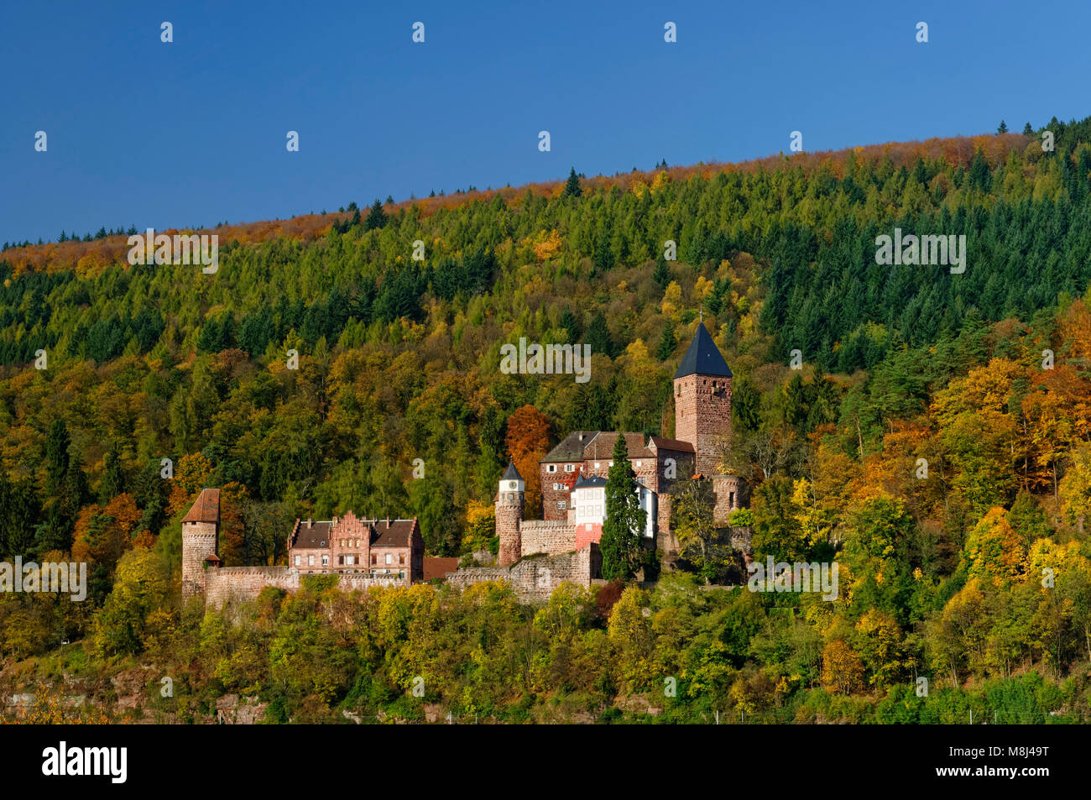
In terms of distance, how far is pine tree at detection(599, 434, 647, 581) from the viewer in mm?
64500

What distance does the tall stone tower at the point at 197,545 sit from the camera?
234ft

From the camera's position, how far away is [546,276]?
122m

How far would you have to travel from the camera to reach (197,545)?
235 feet

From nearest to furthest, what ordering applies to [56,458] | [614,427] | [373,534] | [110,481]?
[373,534] < [110,481] < [614,427] < [56,458]

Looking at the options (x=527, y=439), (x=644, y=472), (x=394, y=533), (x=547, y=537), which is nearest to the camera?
(x=547, y=537)

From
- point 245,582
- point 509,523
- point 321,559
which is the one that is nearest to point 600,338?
point 509,523

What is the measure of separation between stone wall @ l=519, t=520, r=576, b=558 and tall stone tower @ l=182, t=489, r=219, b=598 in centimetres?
1313

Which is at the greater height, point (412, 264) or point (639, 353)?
point (412, 264)

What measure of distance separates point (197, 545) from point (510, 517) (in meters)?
13.1

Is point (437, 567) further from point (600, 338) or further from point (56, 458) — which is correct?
point (600, 338)
